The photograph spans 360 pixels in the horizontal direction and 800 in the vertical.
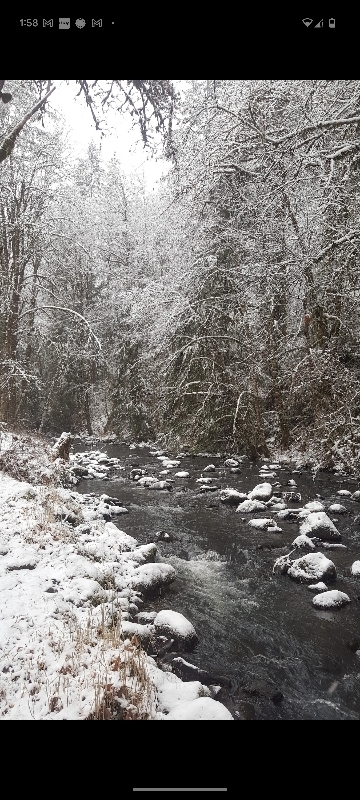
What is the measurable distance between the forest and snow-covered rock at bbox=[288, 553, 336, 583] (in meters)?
3.78

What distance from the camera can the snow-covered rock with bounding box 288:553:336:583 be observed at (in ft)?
16.2

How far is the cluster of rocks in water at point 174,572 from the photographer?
12.6ft

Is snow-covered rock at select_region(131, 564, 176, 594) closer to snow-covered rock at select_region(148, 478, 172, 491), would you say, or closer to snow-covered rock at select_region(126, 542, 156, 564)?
snow-covered rock at select_region(126, 542, 156, 564)

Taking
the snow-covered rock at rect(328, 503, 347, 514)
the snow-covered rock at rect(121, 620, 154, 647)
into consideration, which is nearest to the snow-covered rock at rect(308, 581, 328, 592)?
the snow-covered rock at rect(121, 620, 154, 647)

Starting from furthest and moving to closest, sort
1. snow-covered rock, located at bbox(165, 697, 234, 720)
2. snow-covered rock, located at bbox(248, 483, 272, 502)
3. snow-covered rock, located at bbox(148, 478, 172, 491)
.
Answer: snow-covered rock, located at bbox(148, 478, 172, 491) < snow-covered rock, located at bbox(248, 483, 272, 502) < snow-covered rock, located at bbox(165, 697, 234, 720)

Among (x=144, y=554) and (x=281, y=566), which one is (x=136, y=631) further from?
(x=281, y=566)

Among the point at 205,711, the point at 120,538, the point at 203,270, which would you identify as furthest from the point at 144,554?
the point at 203,270

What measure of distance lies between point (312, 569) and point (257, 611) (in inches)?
36.0

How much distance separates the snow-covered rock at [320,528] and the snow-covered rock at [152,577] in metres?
2.21

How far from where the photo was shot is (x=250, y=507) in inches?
307

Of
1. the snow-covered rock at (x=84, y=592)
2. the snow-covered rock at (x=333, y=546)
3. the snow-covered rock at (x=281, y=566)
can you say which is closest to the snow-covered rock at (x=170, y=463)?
the snow-covered rock at (x=333, y=546)
